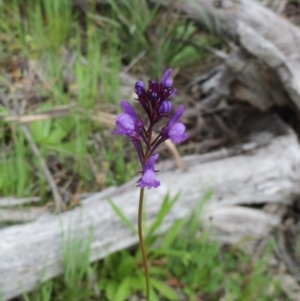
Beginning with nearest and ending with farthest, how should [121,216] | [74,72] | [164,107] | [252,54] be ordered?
[164,107] → [121,216] → [252,54] → [74,72]

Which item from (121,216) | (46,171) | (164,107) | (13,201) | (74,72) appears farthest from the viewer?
(74,72)

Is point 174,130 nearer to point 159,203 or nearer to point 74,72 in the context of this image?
point 159,203

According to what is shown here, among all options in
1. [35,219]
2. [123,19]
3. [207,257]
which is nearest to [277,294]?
[207,257]

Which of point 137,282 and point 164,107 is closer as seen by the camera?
point 164,107

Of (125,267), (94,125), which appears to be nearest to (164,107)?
(125,267)

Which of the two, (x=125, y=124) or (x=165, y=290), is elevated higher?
(x=125, y=124)

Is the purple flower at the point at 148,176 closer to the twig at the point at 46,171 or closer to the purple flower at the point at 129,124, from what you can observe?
the purple flower at the point at 129,124
